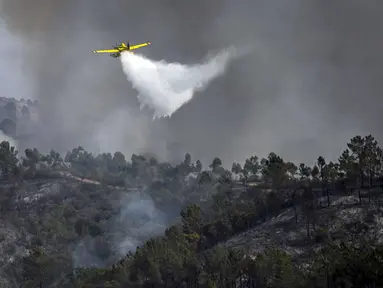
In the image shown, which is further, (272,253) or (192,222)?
(192,222)

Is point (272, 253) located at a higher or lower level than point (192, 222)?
lower

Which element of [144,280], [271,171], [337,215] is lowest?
[144,280]

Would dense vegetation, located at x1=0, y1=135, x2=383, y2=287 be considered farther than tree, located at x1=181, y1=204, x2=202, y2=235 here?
No

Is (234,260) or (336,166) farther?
(336,166)

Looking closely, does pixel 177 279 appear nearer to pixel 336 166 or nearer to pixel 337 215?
pixel 337 215

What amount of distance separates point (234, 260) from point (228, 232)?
2353 inches

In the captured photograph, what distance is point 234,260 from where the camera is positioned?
123125 mm

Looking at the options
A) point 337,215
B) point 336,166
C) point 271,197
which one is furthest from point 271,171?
point 337,215

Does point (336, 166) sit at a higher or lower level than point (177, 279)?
higher

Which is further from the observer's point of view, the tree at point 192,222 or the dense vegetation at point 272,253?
the tree at point 192,222

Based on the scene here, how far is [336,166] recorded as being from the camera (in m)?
195

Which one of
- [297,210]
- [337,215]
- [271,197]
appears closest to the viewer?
[337,215]

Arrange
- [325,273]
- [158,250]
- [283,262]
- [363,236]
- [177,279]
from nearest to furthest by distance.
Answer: [325,273] → [283,262] → [177,279] → [158,250] → [363,236]

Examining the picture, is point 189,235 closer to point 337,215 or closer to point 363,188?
point 337,215
